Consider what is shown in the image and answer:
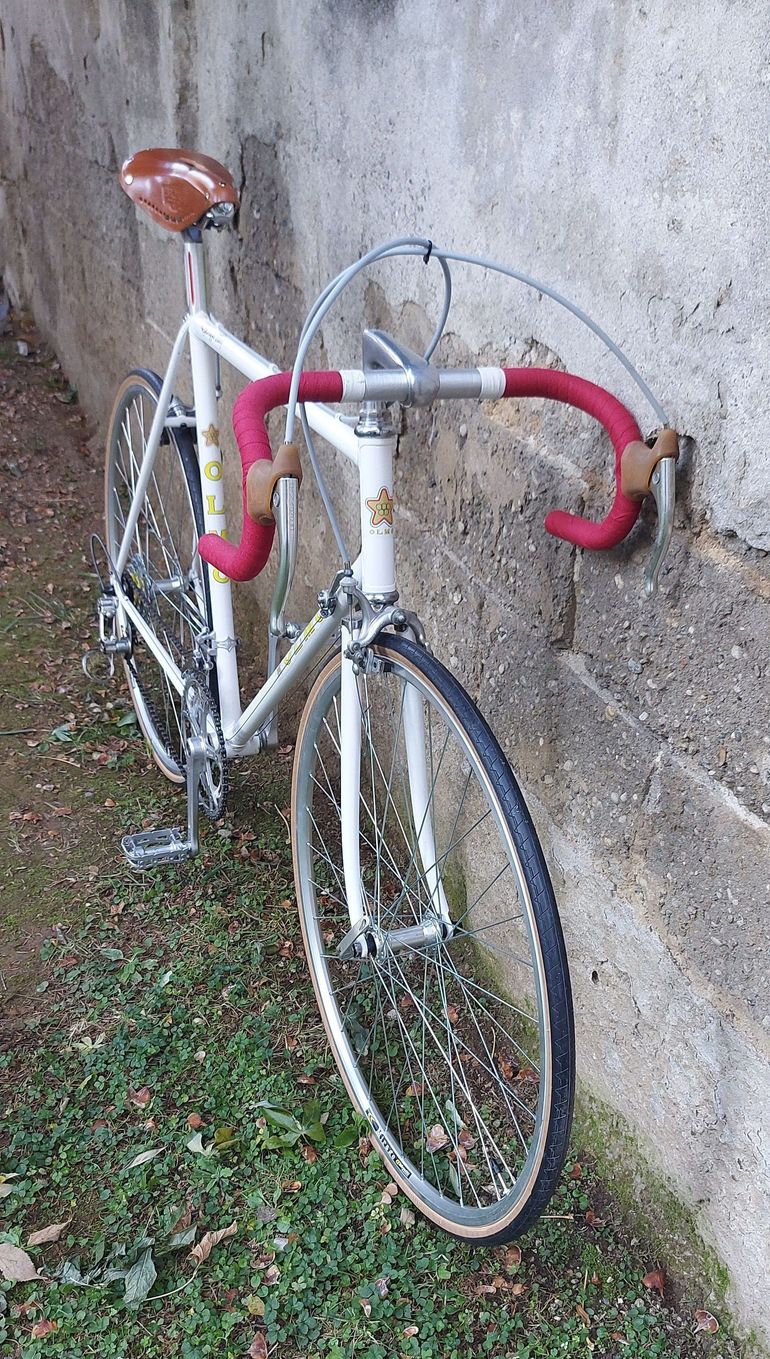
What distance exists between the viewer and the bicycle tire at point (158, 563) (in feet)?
8.87

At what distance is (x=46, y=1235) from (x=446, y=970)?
33.4 inches

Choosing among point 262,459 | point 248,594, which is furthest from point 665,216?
point 248,594

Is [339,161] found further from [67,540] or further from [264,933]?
[67,540]

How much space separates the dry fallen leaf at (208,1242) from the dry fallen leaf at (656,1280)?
2.35ft

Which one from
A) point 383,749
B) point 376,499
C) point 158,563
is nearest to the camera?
point 376,499

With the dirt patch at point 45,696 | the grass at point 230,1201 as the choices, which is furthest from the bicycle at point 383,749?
the dirt patch at point 45,696

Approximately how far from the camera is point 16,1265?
1819 mm

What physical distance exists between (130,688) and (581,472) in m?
2.08

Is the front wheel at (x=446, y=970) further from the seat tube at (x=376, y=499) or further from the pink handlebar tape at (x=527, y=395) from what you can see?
the pink handlebar tape at (x=527, y=395)

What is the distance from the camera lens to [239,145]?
2.99m

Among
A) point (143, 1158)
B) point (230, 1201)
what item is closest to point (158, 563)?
point (143, 1158)

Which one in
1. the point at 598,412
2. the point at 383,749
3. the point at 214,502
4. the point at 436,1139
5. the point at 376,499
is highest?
the point at 598,412

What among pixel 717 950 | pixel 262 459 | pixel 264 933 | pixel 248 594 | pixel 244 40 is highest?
pixel 244 40

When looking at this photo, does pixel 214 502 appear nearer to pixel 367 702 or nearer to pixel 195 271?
pixel 195 271
